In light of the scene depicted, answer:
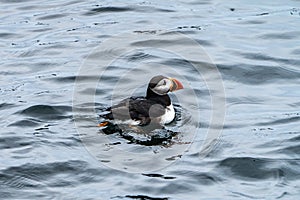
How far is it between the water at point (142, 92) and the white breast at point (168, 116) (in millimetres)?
114

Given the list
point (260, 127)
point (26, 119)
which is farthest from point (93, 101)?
point (260, 127)

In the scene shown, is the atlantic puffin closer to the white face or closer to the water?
the white face

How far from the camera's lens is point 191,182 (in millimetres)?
6762

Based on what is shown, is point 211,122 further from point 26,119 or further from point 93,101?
point 26,119

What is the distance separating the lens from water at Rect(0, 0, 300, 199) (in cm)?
682

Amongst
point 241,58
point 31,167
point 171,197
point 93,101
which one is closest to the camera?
point 171,197

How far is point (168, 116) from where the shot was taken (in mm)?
8602

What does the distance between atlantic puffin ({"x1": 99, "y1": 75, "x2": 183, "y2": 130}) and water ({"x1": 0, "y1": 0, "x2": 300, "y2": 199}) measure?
21cm

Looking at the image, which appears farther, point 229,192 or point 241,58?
point 241,58

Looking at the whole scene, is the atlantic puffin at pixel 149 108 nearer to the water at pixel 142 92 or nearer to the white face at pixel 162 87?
the white face at pixel 162 87

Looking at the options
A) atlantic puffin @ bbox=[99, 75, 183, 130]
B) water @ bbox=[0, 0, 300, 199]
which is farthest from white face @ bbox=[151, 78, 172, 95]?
water @ bbox=[0, 0, 300, 199]

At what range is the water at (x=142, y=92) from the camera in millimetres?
6820

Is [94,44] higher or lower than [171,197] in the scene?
higher

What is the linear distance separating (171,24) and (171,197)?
6.76m
